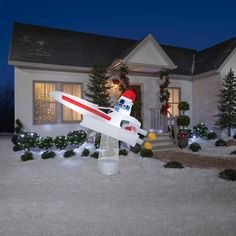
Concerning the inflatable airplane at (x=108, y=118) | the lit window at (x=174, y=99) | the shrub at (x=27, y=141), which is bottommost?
the shrub at (x=27, y=141)

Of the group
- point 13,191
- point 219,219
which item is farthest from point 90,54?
point 219,219

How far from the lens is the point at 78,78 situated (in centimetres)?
1188

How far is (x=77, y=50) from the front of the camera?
41.2ft

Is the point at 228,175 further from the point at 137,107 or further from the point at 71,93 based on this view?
the point at 71,93

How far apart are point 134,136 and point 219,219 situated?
232cm

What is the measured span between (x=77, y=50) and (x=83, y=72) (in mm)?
1516

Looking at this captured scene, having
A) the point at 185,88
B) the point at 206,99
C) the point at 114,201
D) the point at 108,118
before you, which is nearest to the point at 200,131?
the point at 206,99

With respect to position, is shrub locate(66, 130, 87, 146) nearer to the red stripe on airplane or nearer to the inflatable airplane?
the inflatable airplane

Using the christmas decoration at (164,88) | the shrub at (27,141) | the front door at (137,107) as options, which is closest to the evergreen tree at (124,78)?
the front door at (137,107)

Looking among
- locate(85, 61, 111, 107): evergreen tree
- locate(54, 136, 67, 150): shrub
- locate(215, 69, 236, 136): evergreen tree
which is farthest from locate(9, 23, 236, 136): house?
locate(54, 136, 67, 150): shrub

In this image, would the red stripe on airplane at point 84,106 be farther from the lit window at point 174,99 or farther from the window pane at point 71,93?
the lit window at point 174,99

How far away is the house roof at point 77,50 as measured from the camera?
1107cm

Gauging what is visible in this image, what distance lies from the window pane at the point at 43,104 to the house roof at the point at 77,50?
1235 millimetres

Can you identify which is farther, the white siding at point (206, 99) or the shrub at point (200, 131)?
the white siding at point (206, 99)
